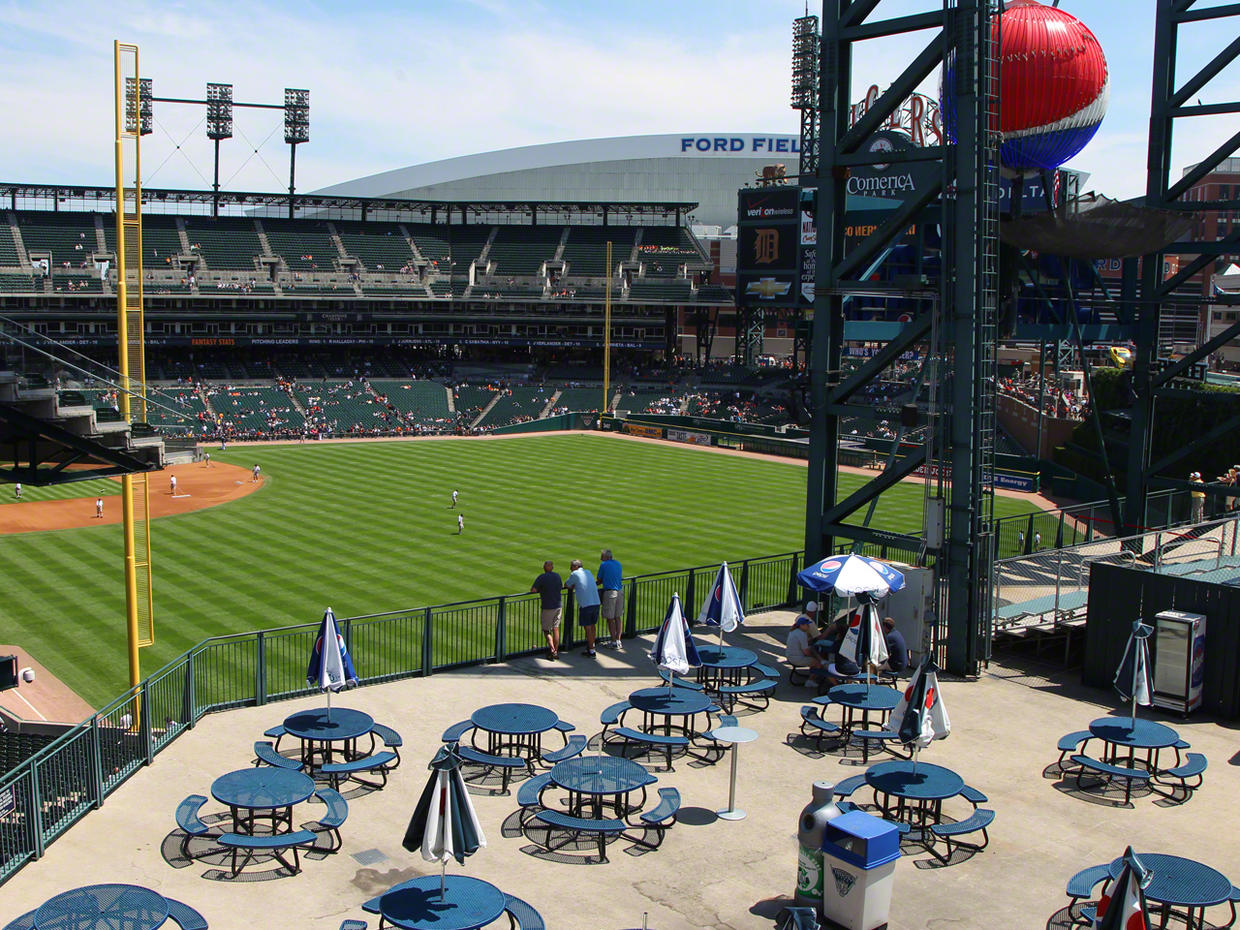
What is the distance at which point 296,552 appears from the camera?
32.3 meters

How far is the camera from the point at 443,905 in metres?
8.85

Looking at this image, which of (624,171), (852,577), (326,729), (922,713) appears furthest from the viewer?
(624,171)

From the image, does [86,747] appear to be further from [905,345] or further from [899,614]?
[905,345]

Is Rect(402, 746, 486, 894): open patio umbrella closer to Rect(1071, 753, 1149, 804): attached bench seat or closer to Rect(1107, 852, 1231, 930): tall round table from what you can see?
Rect(1107, 852, 1231, 930): tall round table

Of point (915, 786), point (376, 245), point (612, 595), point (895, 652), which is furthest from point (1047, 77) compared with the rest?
point (376, 245)

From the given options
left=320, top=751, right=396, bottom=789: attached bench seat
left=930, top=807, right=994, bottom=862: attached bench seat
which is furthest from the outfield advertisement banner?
left=930, top=807, right=994, bottom=862: attached bench seat

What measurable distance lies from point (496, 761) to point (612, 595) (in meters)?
6.10

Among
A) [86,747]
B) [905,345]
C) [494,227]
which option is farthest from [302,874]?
[494,227]

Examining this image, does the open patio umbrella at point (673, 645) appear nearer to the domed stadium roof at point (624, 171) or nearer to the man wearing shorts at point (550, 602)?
the man wearing shorts at point (550, 602)

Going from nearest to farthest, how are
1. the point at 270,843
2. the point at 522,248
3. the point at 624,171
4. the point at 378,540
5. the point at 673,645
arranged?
the point at 270,843 → the point at 673,645 → the point at 378,540 → the point at 522,248 → the point at 624,171

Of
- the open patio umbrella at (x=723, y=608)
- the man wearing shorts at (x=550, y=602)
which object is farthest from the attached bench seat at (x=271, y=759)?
the open patio umbrella at (x=723, y=608)

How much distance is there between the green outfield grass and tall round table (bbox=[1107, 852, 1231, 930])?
674 inches

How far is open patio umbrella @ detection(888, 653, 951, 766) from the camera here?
1161 centimetres

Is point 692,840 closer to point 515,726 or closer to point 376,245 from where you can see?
point 515,726
